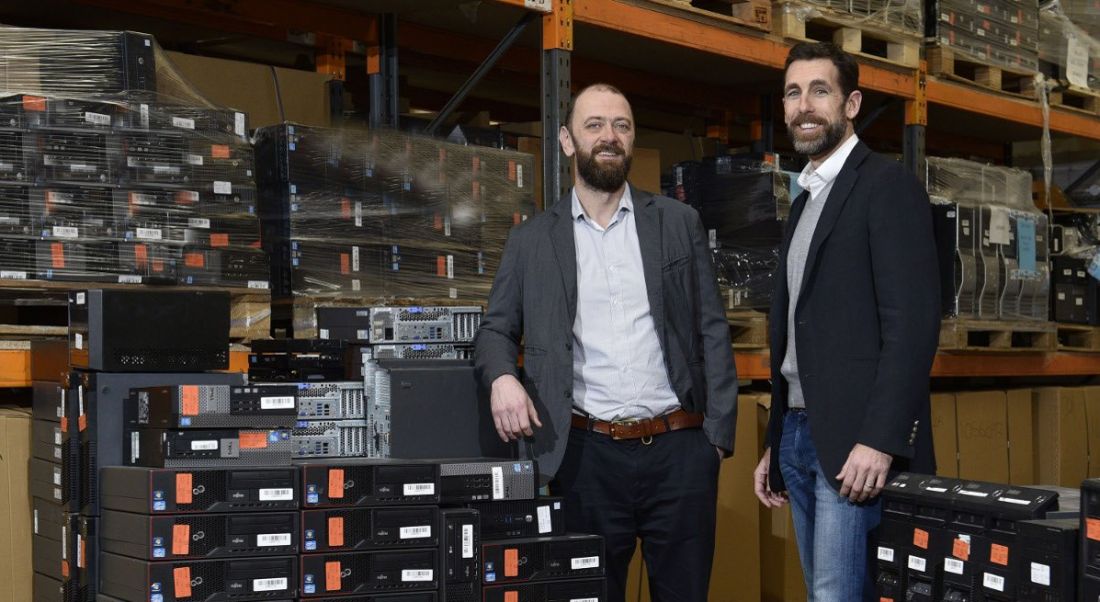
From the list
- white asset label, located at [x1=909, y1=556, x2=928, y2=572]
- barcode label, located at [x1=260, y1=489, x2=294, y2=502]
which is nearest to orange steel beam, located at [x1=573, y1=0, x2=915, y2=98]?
barcode label, located at [x1=260, y1=489, x2=294, y2=502]

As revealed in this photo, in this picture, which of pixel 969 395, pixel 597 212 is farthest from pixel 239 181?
pixel 969 395

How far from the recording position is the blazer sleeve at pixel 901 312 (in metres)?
3.51

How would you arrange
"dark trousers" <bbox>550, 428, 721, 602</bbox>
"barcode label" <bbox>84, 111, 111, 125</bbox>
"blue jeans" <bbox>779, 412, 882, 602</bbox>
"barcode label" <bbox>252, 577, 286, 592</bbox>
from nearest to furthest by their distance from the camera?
"blue jeans" <bbox>779, 412, 882, 602</bbox> < "barcode label" <bbox>252, 577, 286, 592</bbox> < "dark trousers" <bbox>550, 428, 721, 602</bbox> < "barcode label" <bbox>84, 111, 111, 125</bbox>

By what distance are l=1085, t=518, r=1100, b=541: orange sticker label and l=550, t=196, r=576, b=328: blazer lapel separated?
68.2 inches

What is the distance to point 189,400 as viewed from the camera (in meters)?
4.03

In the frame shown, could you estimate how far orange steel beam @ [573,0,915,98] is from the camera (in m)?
6.31

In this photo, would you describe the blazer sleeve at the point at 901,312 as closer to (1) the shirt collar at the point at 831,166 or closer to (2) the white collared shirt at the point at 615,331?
(1) the shirt collar at the point at 831,166

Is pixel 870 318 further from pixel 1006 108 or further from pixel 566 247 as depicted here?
pixel 1006 108

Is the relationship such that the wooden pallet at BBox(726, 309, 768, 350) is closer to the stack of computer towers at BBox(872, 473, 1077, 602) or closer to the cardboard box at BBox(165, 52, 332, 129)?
the cardboard box at BBox(165, 52, 332, 129)

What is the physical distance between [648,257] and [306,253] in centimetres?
190

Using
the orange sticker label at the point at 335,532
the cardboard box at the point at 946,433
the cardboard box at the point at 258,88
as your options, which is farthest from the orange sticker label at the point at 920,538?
the cardboard box at the point at 946,433

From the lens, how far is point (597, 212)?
14.5 feet

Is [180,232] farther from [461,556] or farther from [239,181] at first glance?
[461,556]

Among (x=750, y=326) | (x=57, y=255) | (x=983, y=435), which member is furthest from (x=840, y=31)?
(x=57, y=255)
